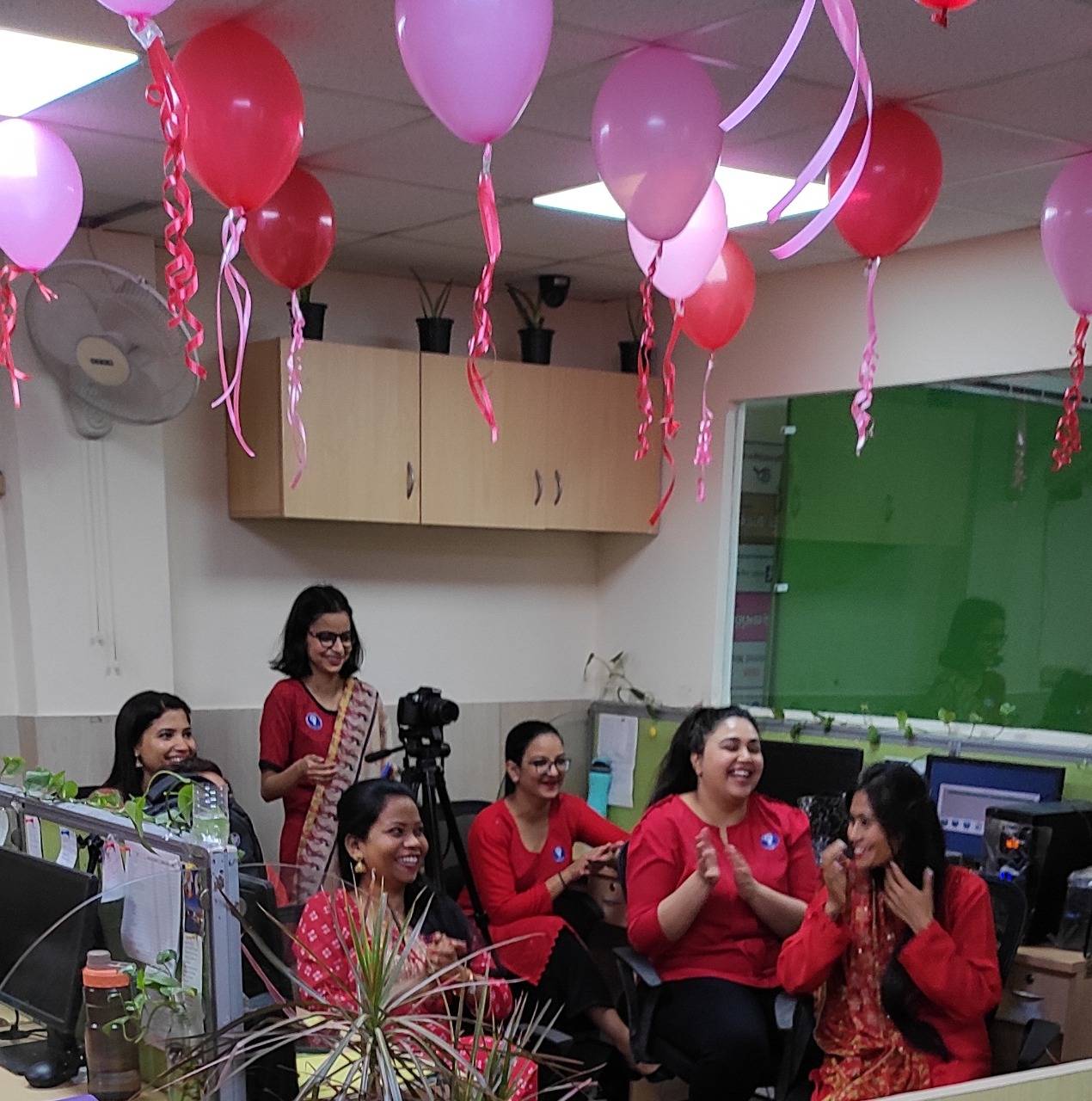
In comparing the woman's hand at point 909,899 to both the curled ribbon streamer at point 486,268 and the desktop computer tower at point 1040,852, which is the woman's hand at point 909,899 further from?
the curled ribbon streamer at point 486,268

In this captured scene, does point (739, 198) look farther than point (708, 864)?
Yes

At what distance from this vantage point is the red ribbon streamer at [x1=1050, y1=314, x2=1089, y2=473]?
3547 mm

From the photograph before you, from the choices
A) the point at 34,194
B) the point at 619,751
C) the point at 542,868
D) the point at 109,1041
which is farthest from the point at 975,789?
the point at 34,194

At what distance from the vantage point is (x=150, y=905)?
2291 mm

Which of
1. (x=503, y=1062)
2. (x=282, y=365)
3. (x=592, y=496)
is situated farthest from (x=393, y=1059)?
(x=592, y=496)

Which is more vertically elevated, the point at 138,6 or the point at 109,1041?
the point at 138,6

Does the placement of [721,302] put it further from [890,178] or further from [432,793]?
[432,793]

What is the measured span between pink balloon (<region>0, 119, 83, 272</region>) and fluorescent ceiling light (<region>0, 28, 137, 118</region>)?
3.8 inches

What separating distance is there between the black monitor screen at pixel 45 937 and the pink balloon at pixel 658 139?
155cm

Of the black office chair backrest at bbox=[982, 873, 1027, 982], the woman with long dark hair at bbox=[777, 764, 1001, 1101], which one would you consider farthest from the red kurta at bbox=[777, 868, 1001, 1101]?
the black office chair backrest at bbox=[982, 873, 1027, 982]

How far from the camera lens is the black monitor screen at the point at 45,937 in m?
2.38

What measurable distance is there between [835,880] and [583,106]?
1751 millimetres

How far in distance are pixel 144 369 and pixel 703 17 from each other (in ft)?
6.59

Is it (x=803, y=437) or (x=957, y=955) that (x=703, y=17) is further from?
(x=803, y=437)
